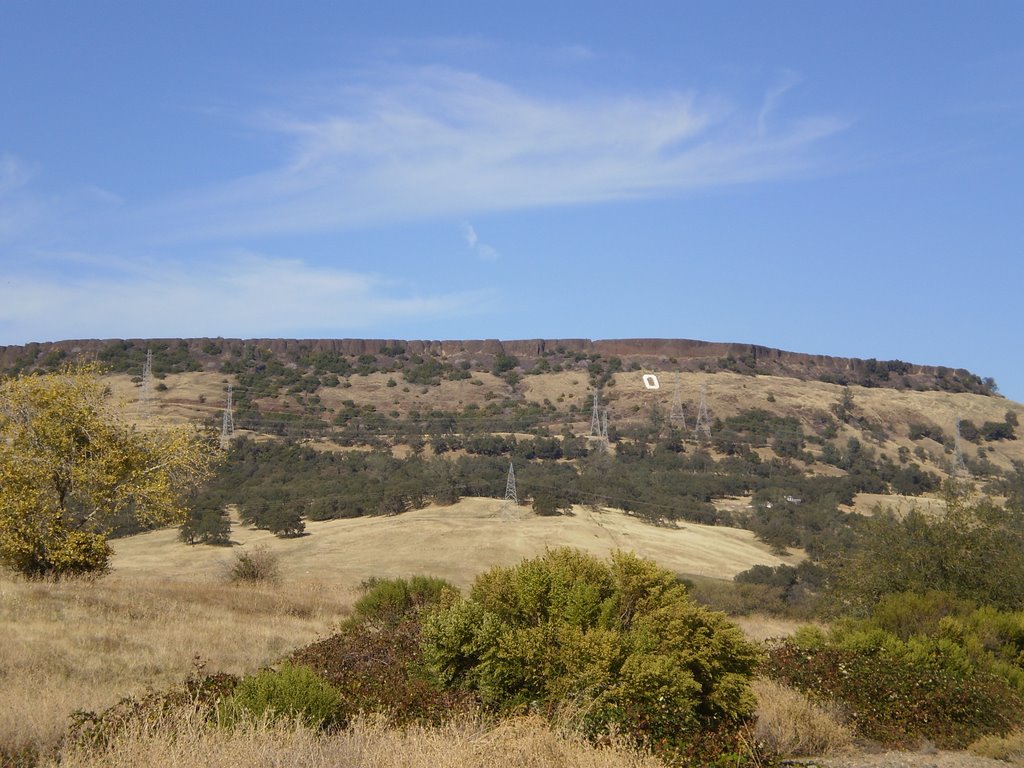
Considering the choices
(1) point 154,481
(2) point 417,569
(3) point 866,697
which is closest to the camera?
(3) point 866,697

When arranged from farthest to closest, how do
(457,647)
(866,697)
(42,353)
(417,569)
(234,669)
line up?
(42,353)
(417,569)
(234,669)
(866,697)
(457,647)

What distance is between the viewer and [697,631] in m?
8.73

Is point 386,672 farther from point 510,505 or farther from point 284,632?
point 510,505

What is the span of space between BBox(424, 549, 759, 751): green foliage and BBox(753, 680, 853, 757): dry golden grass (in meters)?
0.60

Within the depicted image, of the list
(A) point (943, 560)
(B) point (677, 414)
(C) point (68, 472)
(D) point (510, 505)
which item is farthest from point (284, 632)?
(B) point (677, 414)

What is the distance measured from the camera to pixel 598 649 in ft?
26.3

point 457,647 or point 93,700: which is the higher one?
point 457,647

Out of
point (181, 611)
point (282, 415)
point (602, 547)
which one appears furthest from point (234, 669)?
point (282, 415)

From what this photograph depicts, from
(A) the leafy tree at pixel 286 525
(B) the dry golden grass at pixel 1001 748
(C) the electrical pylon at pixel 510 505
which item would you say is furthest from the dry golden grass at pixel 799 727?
(A) the leafy tree at pixel 286 525

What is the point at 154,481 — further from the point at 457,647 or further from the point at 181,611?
the point at 457,647

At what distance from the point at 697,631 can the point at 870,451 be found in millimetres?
76653

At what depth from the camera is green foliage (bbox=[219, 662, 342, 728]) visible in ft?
21.7

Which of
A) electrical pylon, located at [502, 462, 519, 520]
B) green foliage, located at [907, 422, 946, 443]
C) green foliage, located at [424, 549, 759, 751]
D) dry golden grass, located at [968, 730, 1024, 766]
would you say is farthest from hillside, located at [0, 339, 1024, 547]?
green foliage, located at [424, 549, 759, 751]

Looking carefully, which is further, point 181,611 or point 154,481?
point 154,481
